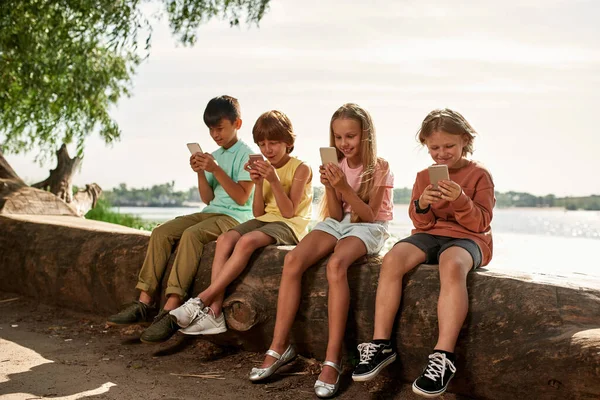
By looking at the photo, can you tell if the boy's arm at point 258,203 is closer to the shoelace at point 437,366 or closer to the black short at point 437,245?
the black short at point 437,245

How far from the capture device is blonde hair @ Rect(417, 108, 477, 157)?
3191 millimetres

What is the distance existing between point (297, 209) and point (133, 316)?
1134mm

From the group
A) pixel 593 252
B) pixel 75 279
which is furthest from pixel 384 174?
pixel 593 252

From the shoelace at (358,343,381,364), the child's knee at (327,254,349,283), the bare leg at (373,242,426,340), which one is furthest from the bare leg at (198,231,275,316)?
the shoelace at (358,343,381,364)

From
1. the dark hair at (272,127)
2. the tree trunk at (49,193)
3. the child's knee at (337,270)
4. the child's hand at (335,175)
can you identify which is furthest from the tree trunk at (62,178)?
the child's knee at (337,270)

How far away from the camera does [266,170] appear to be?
372 cm

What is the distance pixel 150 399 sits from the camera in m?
3.17

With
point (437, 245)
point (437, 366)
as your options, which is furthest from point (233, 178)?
point (437, 366)

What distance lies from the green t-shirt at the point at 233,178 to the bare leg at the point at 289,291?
92 centimetres

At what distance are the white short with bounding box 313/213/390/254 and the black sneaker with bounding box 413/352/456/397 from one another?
79 centimetres

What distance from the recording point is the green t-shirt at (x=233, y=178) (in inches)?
167

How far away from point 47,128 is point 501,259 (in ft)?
24.1

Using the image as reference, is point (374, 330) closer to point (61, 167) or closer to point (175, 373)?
point (175, 373)

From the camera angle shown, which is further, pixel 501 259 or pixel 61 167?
pixel 501 259
